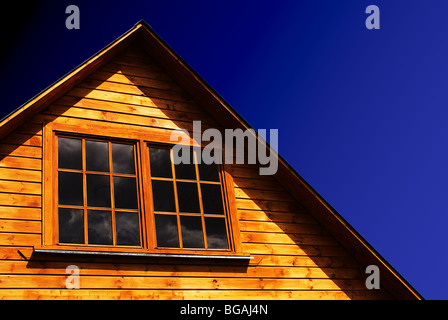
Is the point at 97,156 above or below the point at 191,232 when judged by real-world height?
above

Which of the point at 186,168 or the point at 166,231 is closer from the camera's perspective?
the point at 166,231

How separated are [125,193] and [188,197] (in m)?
0.95

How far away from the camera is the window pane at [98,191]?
254 inches

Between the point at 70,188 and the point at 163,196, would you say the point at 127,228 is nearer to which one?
the point at 163,196

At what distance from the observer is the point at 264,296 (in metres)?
6.76

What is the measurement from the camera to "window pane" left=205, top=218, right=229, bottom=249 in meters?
6.94

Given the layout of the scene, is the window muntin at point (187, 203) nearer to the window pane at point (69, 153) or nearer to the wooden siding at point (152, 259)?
the wooden siding at point (152, 259)

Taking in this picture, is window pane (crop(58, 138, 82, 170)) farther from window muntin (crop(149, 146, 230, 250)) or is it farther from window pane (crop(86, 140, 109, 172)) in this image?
window muntin (crop(149, 146, 230, 250))

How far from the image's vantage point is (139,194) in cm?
676

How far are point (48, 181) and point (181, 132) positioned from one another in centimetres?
218

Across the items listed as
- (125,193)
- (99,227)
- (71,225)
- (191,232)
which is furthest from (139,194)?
(71,225)

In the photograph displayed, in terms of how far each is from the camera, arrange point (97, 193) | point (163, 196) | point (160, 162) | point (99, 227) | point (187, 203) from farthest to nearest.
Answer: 1. point (160, 162)
2. point (187, 203)
3. point (163, 196)
4. point (97, 193)
5. point (99, 227)

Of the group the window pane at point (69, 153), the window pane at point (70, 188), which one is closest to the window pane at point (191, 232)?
the window pane at point (70, 188)
